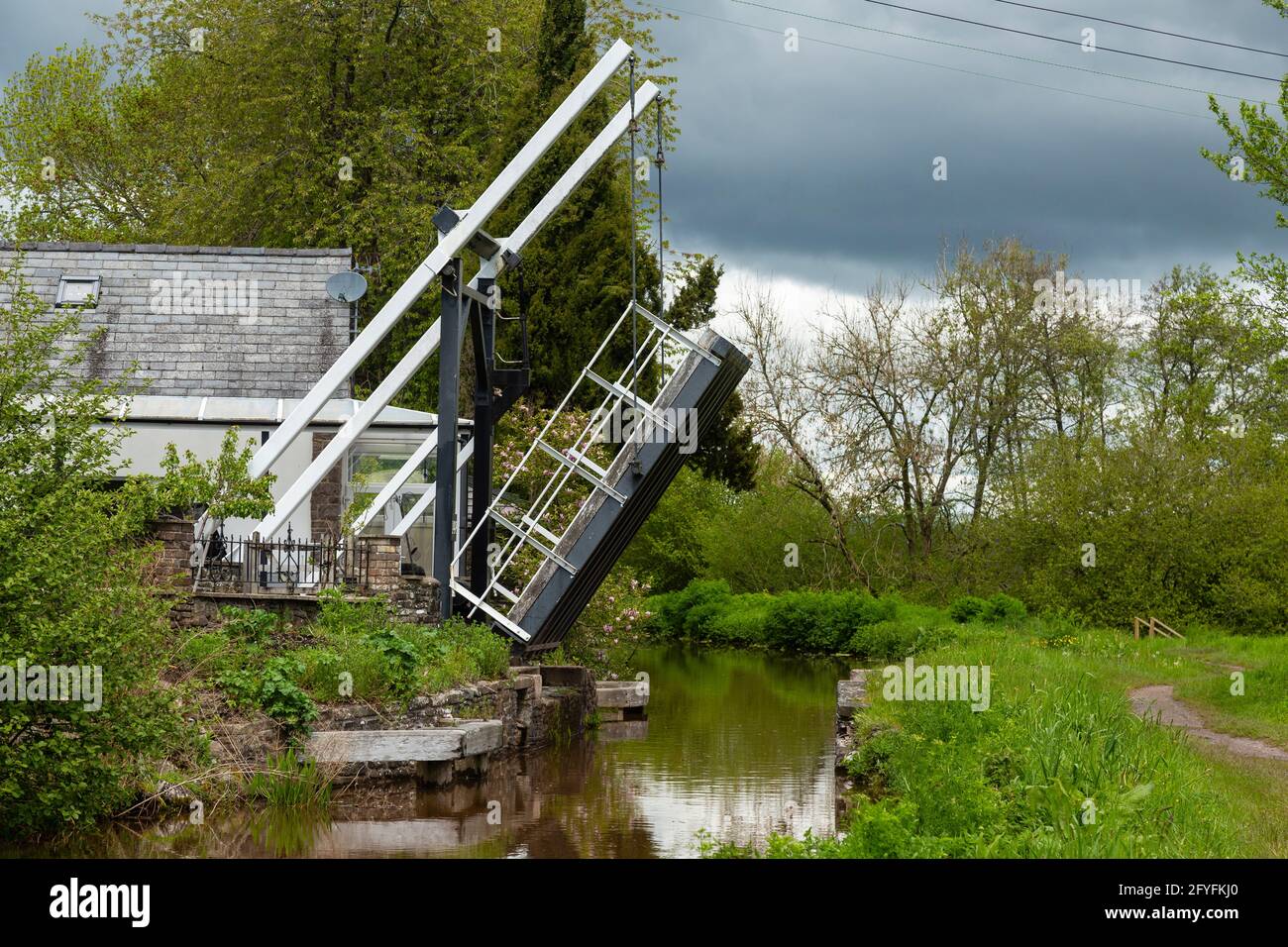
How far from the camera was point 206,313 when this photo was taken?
70.7ft

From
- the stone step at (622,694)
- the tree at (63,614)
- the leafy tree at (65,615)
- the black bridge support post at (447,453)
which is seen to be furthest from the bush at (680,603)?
the tree at (63,614)

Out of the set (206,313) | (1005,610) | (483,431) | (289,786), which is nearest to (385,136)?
(206,313)

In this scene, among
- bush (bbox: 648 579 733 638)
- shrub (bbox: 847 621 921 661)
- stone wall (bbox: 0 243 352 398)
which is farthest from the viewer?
bush (bbox: 648 579 733 638)

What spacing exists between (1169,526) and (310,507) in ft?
53.4

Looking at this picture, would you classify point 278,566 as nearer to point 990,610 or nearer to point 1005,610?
point 990,610

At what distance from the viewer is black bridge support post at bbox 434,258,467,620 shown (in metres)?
15.8

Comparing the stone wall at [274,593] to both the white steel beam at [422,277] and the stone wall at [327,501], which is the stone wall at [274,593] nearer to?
the white steel beam at [422,277]

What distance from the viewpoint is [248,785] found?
37.7ft

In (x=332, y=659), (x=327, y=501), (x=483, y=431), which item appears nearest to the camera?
(x=332, y=659)

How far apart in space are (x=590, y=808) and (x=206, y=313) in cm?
1247

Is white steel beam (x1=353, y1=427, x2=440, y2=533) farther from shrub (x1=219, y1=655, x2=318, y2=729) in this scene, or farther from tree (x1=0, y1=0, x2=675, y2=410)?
tree (x1=0, y1=0, x2=675, y2=410)

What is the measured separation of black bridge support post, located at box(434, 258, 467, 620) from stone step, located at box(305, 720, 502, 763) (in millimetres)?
3044

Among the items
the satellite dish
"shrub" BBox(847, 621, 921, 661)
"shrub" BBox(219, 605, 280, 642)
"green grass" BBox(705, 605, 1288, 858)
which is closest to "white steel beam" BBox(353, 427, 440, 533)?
the satellite dish
